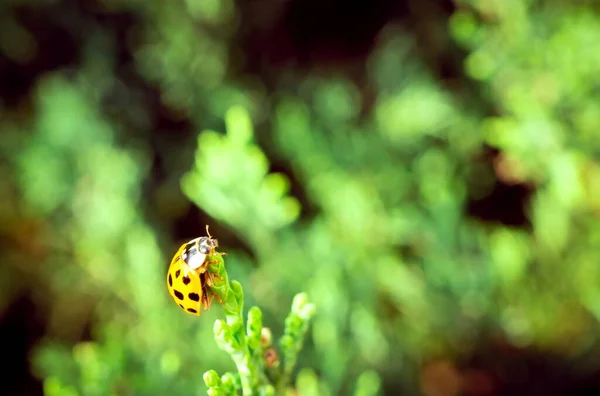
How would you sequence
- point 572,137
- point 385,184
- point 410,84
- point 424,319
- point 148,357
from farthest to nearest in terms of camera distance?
point 410,84
point 385,184
point 424,319
point 572,137
point 148,357

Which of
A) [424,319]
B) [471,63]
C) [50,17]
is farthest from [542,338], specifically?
[50,17]

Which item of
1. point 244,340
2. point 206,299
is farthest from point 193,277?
point 244,340

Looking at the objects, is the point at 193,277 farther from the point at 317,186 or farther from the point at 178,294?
the point at 317,186

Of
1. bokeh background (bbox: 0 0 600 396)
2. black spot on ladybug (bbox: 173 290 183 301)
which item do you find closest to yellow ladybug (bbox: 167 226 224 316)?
black spot on ladybug (bbox: 173 290 183 301)

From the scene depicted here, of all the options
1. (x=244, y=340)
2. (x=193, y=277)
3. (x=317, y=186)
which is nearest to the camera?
(x=244, y=340)

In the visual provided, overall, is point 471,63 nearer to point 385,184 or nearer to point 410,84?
point 410,84

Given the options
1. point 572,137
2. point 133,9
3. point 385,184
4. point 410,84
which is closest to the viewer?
point 572,137
